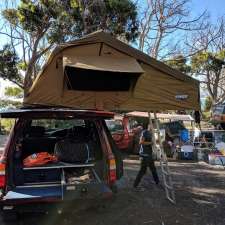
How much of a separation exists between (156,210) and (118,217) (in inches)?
35.1

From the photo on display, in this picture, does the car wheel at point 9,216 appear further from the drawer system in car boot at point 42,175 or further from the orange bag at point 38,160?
the orange bag at point 38,160

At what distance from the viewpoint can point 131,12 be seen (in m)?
20.3

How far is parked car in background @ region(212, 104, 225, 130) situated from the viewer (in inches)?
951

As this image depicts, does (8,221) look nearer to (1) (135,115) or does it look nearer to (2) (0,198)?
(2) (0,198)

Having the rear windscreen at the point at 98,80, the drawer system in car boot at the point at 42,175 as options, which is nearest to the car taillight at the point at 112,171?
the drawer system in car boot at the point at 42,175

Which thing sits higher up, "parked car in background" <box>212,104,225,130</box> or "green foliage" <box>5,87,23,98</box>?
"green foliage" <box>5,87,23,98</box>

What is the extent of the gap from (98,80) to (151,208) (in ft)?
8.29

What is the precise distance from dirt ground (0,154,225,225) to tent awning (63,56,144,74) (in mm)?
2145

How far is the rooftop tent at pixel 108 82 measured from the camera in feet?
24.8

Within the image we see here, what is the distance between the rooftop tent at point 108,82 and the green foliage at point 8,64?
47.7ft

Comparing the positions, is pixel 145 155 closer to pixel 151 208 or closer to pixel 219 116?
pixel 151 208

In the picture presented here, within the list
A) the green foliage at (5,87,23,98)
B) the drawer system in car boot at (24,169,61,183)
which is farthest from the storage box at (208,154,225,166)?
the green foliage at (5,87,23,98)

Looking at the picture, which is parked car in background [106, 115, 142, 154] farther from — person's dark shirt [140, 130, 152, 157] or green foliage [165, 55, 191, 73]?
green foliage [165, 55, 191, 73]

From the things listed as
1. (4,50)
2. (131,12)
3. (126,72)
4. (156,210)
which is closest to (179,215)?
(156,210)
